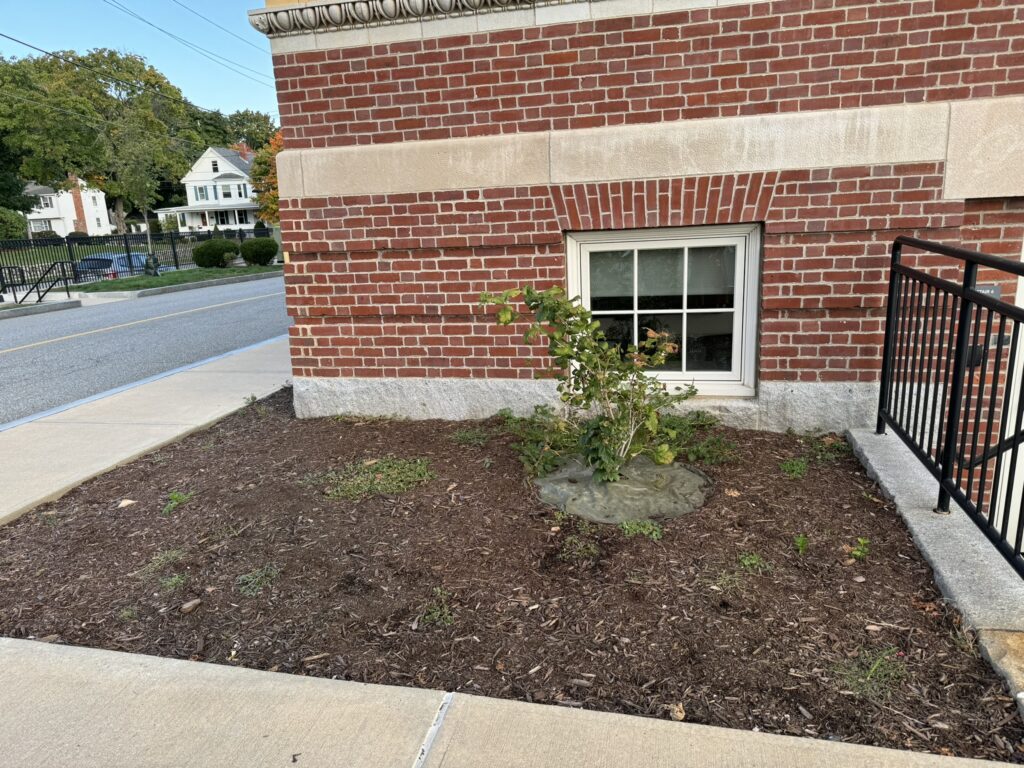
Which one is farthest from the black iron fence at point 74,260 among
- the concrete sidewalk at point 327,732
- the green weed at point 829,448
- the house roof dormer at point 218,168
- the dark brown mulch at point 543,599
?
the house roof dormer at point 218,168

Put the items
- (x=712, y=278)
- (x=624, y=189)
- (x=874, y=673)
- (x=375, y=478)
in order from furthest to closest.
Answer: (x=712, y=278), (x=624, y=189), (x=375, y=478), (x=874, y=673)

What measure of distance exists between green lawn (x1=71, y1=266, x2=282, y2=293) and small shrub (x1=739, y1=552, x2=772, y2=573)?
2129 centimetres

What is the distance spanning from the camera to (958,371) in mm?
3139

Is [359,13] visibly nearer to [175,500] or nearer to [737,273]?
[737,273]

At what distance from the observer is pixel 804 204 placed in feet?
14.9

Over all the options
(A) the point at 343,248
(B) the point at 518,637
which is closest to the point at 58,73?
(A) the point at 343,248

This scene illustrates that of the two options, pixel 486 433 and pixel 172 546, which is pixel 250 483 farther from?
pixel 486 433

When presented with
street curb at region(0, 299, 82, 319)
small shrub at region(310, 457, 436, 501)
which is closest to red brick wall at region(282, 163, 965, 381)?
small shrub at region(310, 457, 436, 501)

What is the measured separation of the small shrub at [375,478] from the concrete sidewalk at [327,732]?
1.52m

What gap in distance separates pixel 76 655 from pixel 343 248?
10.6 ft

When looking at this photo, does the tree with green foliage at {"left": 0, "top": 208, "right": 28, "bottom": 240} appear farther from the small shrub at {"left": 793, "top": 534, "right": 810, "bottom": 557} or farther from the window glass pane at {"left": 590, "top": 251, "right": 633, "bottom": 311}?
the small shrub at {"left": 793, "top": 534, "right": 810, "bottom": 557}

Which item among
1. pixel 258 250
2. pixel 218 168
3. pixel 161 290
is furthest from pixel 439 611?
pixel 218 168

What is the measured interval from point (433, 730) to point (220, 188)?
7804 cm

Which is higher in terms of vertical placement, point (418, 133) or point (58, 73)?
point (58, 73)
